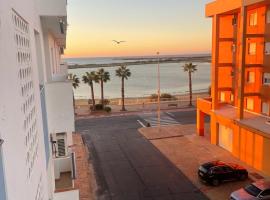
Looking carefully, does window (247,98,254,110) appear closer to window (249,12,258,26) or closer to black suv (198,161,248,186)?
window (249,12,258,26)

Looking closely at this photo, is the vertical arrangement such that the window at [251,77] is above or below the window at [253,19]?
below

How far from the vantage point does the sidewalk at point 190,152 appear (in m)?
19.1

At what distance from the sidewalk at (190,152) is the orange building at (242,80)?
3.93 ft

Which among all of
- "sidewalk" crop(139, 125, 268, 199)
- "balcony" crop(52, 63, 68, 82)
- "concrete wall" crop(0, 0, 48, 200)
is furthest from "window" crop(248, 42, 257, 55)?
"concrete wall" crop(0, 0, 48, 200)

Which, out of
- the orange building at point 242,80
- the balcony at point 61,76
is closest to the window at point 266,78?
the orange building at point 242,80

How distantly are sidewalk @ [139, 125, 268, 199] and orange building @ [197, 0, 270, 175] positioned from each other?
47.2 inches

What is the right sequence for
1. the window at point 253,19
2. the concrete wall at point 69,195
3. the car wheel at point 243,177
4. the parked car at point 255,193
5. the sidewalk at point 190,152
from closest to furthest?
the concrete wall at point 69,195
the parked car at point 255,193
the sidewalk at point 190,152
the car wheel at point 243,177
the window at point 253,19

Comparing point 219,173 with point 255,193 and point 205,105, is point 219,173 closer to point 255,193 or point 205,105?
point 255,193

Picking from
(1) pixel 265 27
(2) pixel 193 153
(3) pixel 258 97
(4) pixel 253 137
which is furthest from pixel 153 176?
(1) pixel 265 27

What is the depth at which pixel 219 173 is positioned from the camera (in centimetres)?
1939

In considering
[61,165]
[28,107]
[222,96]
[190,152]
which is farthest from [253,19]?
[28,107]

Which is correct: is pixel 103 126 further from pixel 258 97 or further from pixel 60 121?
pixel 60 121

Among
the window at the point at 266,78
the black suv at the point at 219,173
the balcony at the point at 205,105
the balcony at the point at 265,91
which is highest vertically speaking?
the window at the point at 266,78

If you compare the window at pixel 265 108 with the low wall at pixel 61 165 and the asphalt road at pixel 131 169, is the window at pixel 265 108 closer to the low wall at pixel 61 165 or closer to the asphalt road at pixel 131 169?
the asphalt road at pixel 131 169
